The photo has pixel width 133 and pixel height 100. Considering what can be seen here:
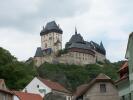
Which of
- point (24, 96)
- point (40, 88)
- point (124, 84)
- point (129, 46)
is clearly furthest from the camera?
point (40, 88)

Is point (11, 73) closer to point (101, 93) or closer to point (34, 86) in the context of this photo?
point (34, 86)

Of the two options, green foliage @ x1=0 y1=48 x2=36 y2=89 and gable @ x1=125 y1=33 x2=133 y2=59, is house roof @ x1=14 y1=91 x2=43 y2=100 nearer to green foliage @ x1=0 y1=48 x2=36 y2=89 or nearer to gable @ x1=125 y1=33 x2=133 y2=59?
green foliage @ x1=0 y1=48 x2=36 y2=89

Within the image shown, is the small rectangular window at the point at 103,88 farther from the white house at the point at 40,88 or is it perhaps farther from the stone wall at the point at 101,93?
the white house at the point at 40,88

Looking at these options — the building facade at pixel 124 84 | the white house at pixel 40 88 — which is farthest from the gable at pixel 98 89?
the white house at pixel 40 88

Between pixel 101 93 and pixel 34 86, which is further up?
pixel 34 86

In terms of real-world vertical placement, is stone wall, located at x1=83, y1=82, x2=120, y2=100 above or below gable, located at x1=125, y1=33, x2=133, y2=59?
below

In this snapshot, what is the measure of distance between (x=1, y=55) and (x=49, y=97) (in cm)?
4537

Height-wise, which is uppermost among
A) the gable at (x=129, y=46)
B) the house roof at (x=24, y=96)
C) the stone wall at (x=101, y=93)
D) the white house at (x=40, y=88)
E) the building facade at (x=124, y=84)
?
the white house at (x=40, y=88)

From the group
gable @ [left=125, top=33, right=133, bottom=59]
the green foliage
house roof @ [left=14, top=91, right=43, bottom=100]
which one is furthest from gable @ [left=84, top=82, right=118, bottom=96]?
the green foliage

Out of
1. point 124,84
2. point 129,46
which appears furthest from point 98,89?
point 129,46

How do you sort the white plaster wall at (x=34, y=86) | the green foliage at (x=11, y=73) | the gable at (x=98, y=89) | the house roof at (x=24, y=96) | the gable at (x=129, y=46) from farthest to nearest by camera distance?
the white plaster wall at (x=34, y=86), the green foliage at (x=11, y=73), the house roof at (x=24, y=96), the gable at (x=98, y=89), the gable at (x=129, y=46)

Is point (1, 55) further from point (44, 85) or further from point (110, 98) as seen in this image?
point (110, 98)

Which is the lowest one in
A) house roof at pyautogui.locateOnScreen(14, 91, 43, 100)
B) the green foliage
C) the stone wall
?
the stone wall

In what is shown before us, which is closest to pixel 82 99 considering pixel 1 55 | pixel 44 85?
pixel 44 85
